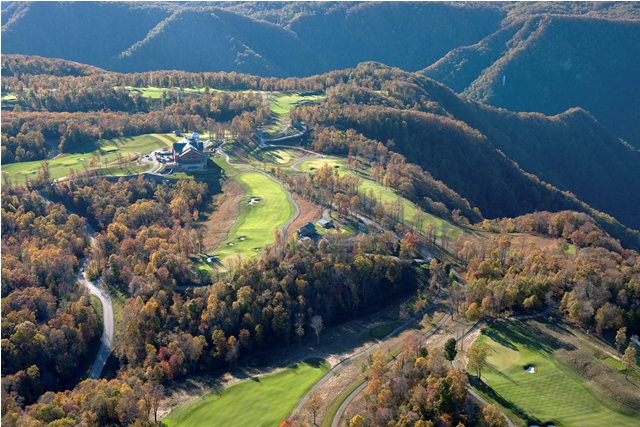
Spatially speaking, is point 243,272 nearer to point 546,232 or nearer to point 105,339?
point 105,339

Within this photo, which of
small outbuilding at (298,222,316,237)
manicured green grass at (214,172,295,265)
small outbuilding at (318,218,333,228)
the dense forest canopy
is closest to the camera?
the dense forest canopy

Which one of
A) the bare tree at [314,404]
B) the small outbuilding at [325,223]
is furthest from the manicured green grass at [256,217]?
the bare tree at [314,404]

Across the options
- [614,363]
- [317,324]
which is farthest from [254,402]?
→ [614,363]

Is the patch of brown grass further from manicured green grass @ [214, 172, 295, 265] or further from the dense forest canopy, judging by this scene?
the dense forest canopy

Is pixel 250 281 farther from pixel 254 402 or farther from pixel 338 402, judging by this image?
pixel 338 402

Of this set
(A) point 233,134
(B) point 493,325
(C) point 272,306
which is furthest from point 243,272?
(A) point 233,134

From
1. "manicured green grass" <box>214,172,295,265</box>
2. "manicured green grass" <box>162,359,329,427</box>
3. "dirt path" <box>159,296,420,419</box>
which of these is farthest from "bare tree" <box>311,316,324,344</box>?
"manicured green grass" <box>214,172,295,265</box>
